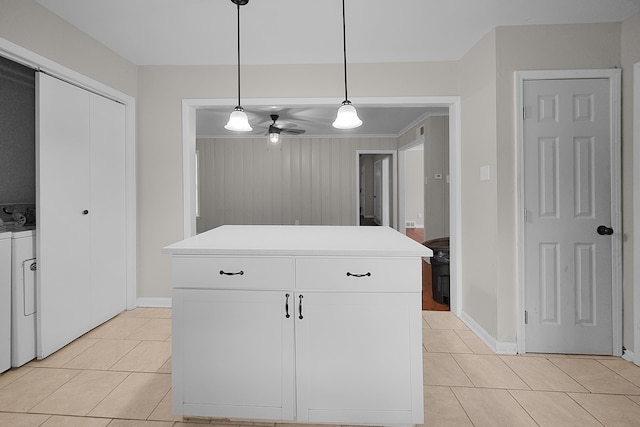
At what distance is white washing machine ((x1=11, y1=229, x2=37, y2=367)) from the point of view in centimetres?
219

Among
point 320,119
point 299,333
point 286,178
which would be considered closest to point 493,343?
point 299,333

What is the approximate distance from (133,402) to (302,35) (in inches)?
109

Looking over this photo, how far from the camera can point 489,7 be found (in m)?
2.31

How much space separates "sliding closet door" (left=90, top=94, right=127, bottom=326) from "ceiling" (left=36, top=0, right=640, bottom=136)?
2.12ft

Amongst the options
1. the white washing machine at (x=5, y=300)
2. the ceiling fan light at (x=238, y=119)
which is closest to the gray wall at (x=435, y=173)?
the ceiling fan light at (x=238, y=119)

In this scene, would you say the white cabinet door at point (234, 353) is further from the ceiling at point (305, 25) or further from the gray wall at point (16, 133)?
the gray wall at point (16, 133)

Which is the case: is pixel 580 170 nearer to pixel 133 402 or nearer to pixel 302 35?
pixel 302 35

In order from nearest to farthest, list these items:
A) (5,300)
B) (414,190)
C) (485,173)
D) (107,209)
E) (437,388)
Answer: (437,388)
(5,300)
(485,173)
(107,209)
(414,190)

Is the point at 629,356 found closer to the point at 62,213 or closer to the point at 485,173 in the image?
the point at 485,173

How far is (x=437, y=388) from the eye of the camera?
2.01 metres

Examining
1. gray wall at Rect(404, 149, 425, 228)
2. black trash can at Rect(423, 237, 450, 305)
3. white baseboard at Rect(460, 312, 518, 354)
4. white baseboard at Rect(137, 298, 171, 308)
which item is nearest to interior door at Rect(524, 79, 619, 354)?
white baseboard at Rect(460, 312, 518, 354)

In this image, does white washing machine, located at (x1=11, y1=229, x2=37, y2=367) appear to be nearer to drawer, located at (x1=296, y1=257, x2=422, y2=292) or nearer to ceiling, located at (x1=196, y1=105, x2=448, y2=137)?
drawer, located at (x1=296, y1=257, x2=422, y2=292)

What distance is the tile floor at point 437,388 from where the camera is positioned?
173 centimetres

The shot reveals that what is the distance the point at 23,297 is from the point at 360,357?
226 centimetres
